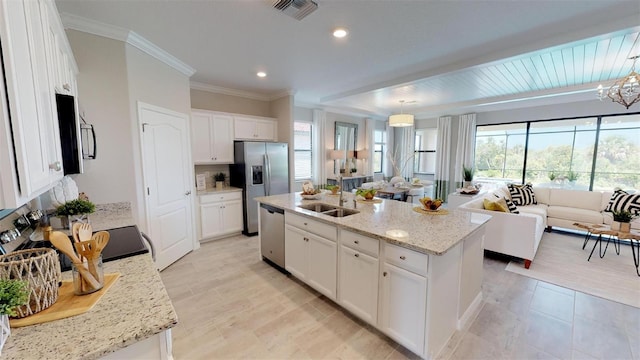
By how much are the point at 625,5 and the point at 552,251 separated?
3.19m

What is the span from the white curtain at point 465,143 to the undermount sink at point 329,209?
221 inches

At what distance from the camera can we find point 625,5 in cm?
212

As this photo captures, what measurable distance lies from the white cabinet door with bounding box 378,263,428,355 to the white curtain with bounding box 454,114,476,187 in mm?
6232

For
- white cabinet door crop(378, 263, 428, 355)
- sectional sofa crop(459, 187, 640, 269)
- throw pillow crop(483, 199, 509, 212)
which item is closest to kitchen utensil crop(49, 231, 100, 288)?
white cabinet door crop(378, 263, 428, 355)

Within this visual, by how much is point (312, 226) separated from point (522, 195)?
16.1 ft

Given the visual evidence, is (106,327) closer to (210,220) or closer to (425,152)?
(210,220)

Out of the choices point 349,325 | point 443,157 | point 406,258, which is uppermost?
point 443,157

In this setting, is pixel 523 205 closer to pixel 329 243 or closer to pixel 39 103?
pixel 329 243

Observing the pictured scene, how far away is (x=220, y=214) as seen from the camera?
4.32m

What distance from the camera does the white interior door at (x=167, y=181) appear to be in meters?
2.96

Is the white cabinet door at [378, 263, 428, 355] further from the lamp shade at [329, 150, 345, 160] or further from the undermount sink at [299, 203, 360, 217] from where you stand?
the lamp shade at [329, 150, 345, 160]

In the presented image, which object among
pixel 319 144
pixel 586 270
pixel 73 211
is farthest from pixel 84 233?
pixel 319 144

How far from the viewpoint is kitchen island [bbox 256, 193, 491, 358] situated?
1725mm

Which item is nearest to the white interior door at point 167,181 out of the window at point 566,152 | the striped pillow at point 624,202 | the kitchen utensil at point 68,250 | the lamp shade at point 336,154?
the kitchen utensil at point 68,250
